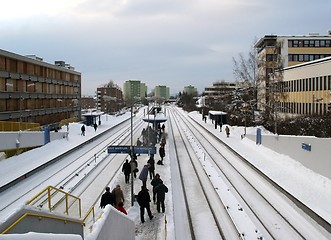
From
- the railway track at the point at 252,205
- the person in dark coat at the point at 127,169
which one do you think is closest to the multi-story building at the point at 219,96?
the railway track at the point at 252,205

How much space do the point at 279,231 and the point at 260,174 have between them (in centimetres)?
867

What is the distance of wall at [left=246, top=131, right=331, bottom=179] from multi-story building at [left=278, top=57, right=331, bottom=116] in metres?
11.3

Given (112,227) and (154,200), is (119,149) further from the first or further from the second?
(112,227)

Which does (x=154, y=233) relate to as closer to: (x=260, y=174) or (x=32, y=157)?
(x=260, y=174)

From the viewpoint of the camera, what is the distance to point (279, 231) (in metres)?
12.1

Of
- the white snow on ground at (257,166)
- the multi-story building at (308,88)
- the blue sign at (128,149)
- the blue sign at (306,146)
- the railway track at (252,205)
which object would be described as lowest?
the railway track at (252,205)

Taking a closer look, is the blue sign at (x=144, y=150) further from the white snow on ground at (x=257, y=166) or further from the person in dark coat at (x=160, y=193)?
the person in dark coat at (x=160, y=193)

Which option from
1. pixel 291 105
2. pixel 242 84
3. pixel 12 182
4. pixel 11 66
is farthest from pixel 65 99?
pixel 12 182

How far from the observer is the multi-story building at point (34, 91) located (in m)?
38.2

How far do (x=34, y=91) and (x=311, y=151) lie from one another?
3742cm

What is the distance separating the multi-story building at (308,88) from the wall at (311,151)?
1131 centimetres

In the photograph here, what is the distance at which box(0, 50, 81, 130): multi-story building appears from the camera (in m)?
38.2

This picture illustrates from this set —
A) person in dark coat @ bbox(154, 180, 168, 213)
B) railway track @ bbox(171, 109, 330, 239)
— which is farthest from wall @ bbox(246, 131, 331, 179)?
person in dark coat @ bbox(154, 180, 168, 213)

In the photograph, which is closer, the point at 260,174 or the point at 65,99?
the point at 260,174
